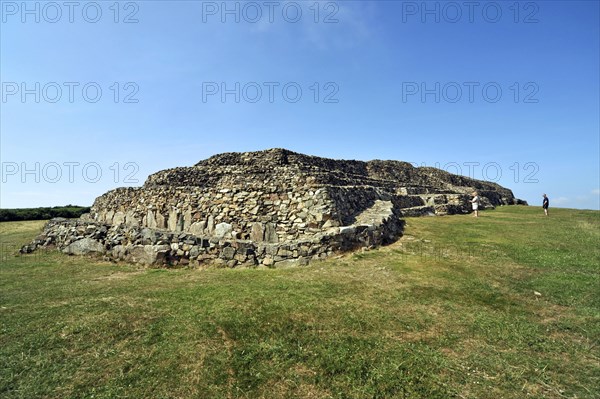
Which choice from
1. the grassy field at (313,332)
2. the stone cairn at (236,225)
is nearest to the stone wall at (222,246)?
the stone cairn at (236,225)

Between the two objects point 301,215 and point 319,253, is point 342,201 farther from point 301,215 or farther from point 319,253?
point 319,253

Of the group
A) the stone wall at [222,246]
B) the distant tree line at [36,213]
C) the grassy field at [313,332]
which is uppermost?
the distant tree line at [36,213]

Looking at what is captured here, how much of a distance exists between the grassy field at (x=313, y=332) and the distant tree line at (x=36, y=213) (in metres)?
31.7

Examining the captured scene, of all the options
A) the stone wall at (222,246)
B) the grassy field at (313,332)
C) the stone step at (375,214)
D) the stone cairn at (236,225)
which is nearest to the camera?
the grassy field at (313,332)

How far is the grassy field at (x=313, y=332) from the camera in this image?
462cm

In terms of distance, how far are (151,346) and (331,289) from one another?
4.42 m

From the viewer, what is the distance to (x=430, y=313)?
690cm

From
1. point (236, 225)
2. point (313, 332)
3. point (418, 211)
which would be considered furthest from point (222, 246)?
point (418, 211)

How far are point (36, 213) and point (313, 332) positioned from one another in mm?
43744

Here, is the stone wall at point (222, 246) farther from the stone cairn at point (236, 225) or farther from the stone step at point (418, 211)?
the stone step at point (418, 211)

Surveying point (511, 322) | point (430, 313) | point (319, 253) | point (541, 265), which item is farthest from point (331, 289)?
point (541, 265)

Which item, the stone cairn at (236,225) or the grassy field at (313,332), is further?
the stone cairn at (236,225)

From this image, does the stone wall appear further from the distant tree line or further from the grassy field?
the distant tree line

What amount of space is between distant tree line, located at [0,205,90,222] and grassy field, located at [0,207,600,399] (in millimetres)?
31731
